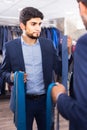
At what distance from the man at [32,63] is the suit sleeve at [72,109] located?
1.10 metres

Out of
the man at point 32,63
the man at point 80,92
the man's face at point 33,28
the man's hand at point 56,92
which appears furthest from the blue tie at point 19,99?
the man at point 80,92

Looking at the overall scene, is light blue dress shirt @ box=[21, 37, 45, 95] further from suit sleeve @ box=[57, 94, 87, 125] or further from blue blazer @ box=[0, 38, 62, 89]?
suit sleeve @ box=[57, 94, 87, 125]

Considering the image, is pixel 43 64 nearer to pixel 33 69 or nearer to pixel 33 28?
pixel 33 69

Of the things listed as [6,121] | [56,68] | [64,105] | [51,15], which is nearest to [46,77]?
[56,68]

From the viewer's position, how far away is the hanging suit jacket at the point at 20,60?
73.3 inches

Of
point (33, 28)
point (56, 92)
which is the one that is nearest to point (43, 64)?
point (33, 28)

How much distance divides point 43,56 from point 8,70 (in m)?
0.32

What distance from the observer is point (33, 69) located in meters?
1.87

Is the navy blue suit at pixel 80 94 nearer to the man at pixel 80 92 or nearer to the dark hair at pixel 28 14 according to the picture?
the man at pixel 80 92

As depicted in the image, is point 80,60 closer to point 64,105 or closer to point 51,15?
point 64,105

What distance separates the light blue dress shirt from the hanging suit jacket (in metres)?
0.03

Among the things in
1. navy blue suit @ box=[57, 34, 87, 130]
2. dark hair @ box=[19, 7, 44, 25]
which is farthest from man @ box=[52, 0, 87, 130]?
dark hair @ box=[19, 7, 44, 25]

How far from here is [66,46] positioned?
5.60ft

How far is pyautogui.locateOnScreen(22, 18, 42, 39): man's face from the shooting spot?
75.1 inches
